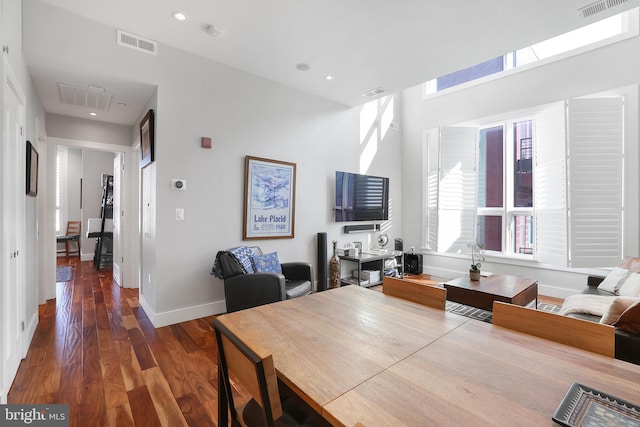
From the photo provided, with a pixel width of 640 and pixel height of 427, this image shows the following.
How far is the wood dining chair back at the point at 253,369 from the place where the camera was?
0.84 metres

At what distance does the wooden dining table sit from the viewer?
2.59 feet

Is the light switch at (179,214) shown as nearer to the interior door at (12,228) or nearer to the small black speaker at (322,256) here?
the interior door at (12,228)

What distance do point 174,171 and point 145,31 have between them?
52.4 inches

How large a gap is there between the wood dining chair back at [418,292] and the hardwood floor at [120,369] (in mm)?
1213

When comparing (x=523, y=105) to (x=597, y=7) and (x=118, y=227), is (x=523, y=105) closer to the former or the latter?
(x=597, y=7)

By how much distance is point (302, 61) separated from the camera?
3.38 metres

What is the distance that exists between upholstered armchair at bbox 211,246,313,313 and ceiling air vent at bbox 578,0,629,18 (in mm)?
3464

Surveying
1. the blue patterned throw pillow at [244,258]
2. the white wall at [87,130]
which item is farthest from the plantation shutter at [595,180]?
the white wall at [87,130]

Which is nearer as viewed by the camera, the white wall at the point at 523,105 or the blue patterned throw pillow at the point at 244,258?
the blue patterned throw pillow at the point at 244,258

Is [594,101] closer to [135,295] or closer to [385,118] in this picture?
[385,118]

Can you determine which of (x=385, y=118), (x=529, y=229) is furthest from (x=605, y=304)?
(x=385, y=118)

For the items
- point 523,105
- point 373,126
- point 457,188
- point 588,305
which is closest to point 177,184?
point 373,126

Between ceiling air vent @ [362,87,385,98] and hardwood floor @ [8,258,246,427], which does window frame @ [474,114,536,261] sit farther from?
hardwood floor @ [8,258,246,427]

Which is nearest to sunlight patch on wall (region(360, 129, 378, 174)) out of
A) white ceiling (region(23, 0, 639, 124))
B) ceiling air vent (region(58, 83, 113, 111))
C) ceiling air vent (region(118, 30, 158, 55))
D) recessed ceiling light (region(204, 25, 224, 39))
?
white ceiling (region(23, 0, 639, 124))
